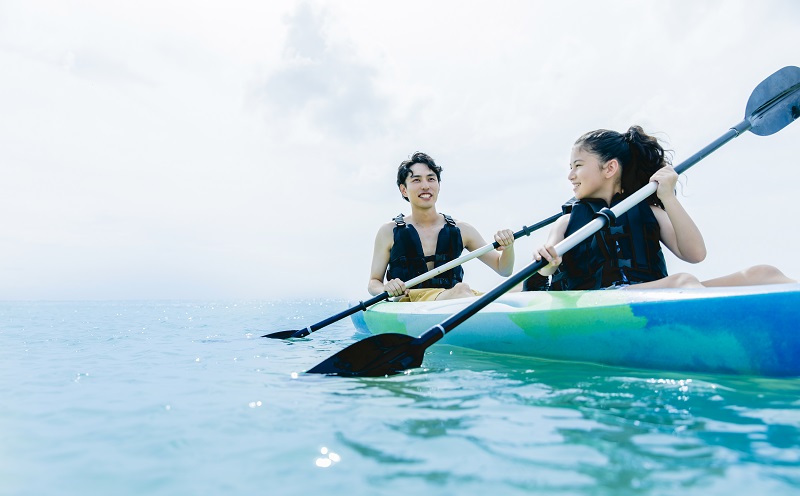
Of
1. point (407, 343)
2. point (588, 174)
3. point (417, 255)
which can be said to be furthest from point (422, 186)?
point (407, 343)

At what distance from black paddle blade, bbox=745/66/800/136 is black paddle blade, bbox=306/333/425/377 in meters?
3.57

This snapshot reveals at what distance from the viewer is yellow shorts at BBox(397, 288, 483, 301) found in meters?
5.27

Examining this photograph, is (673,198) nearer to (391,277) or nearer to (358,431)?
(358,431)

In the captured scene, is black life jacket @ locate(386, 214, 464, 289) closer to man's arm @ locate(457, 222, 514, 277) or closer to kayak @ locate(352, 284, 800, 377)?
man's arm @ locate(457, 222, 514, 277)

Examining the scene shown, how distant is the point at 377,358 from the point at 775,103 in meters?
4.05

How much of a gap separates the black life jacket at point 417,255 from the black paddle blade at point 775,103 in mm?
2786

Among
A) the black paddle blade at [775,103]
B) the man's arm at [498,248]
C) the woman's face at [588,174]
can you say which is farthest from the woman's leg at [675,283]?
the black paddle blade at [775,103]

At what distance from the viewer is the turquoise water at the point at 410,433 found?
149cm

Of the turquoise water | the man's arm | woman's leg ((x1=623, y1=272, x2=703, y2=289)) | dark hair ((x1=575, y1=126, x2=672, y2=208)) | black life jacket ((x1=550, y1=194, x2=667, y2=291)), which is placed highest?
dark hair ((x1=575, y1=126, x2=672, y2=208))

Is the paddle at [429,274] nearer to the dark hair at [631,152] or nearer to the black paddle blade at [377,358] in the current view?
the dark hair at [631,152]

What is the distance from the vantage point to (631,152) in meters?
3.88

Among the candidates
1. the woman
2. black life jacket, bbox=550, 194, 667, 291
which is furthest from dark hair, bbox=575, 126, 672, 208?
black life jacket, bbox=550, 194, 667, 291

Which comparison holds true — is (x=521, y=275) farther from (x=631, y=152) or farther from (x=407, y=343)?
(x=631, y=152)

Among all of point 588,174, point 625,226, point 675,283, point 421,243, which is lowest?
point 675,283
